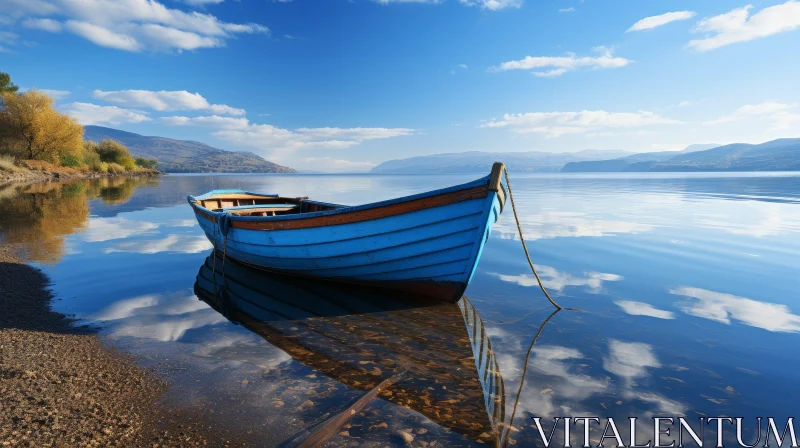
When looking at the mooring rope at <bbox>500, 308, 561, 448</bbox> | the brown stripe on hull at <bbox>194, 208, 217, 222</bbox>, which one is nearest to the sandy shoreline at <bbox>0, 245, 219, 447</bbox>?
the mooring rope at <bbox>500, 308, 561, 448</bbox>

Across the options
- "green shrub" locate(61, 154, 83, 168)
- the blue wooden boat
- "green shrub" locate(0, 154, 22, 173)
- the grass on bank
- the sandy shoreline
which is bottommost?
the sandy shoreline

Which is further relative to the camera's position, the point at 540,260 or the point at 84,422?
the point at 540,260

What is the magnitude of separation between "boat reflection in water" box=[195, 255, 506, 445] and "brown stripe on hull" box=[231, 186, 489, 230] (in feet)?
5.33

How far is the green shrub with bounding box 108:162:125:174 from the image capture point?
7837 cm

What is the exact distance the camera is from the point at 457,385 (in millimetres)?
5152

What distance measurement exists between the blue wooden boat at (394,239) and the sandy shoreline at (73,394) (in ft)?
13.5

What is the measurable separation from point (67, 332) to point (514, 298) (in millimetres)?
8318

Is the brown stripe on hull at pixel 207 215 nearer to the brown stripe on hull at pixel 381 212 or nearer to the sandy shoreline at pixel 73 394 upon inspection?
the brown stripe on hull at pixel 381 212

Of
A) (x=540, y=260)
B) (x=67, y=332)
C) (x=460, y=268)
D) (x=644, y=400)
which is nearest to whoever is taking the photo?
(x=644, y=400)

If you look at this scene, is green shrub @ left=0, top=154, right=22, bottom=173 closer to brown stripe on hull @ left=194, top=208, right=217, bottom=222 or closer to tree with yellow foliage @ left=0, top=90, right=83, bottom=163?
tree with yellow foliage @ left=0, top=90, right=83, bottom=163

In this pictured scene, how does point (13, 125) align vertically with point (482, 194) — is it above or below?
above

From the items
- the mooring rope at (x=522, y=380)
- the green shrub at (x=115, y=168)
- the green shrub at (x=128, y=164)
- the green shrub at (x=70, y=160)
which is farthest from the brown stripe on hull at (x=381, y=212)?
the green shrub at (x=128, y=164)

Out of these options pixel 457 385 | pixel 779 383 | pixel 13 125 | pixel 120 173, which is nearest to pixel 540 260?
pixel 779 383

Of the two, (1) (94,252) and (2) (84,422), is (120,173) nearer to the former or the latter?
(1) (94,252)
